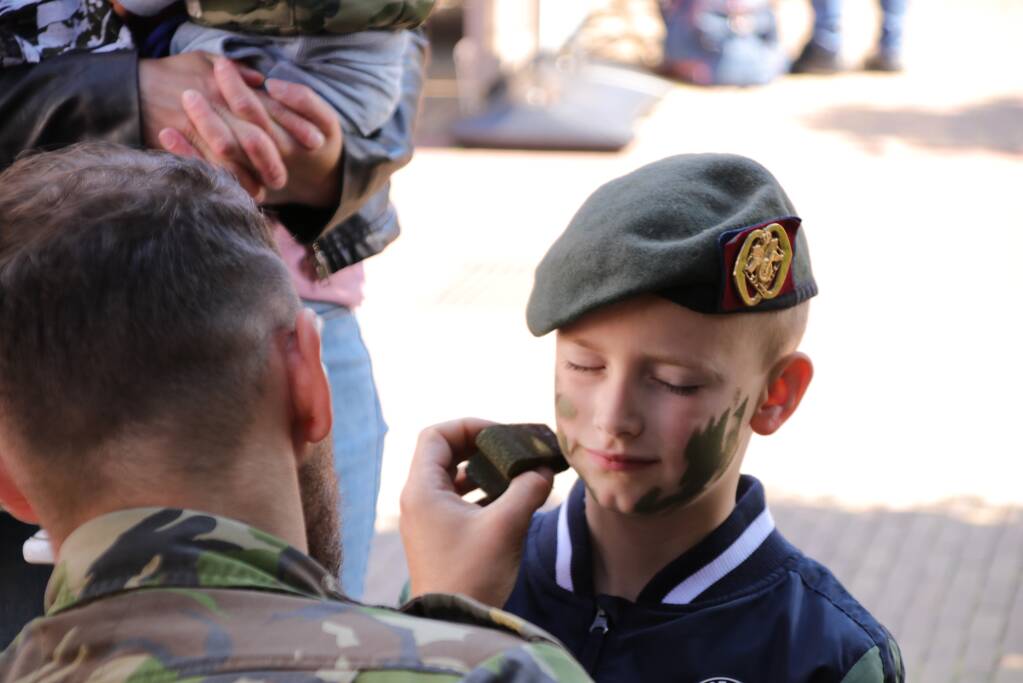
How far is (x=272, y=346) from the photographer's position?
1.50m

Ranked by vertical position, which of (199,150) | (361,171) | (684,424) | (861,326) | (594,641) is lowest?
(861,326)

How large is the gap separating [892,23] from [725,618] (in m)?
13.2

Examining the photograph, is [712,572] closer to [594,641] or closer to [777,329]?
[594,641]

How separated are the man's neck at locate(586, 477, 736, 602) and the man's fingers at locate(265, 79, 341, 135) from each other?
2.60 feet

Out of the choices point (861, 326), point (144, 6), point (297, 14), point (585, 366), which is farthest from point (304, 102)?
point (861, 326)

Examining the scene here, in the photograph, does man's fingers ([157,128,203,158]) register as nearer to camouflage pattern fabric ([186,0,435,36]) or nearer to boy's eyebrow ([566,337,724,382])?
camouflage pattern fabric ([186,0,435,36])

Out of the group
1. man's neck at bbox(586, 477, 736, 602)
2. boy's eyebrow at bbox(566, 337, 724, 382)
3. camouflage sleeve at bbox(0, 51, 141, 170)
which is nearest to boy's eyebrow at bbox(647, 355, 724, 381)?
boy's eyebrow at bbox(566, 337, 724, 382)

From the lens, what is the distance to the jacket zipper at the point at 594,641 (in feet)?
7.33

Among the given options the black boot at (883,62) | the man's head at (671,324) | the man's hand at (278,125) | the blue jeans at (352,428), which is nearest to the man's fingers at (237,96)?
the man's hand at (278,125)

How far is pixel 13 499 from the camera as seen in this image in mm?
1630

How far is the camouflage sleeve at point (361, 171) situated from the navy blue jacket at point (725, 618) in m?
0.70

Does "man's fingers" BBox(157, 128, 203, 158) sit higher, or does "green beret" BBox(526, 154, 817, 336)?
"man's fingers" BBox(157, 128, 203, 158)

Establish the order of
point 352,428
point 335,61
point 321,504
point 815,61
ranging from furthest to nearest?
point 815,61
point 352,428
point 335,61
point 321,504

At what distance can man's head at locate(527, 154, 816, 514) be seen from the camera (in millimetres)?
2158
